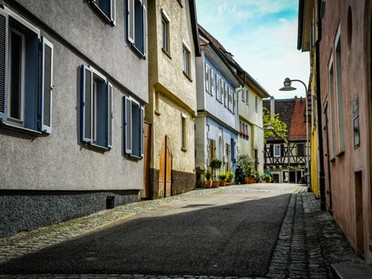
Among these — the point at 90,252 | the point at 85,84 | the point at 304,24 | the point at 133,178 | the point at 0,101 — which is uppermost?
the point at 304,24

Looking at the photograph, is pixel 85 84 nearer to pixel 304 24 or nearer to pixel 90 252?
pixel 90 252

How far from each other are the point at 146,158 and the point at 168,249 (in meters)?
9.32

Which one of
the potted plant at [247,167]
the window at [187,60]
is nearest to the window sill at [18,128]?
the window at [187,60]

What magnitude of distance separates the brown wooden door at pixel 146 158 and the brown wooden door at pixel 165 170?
774mm

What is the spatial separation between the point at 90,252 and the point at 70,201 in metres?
3.40

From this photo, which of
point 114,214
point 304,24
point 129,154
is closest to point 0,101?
point 114,214

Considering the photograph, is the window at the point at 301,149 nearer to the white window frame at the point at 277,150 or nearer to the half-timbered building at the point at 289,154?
the half-timbered building at the point at 289,154

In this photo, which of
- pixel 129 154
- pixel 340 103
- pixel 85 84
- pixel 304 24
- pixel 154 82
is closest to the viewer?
pixel 340 103

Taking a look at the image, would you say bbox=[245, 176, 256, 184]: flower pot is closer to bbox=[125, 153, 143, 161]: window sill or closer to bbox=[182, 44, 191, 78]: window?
bbox=[182, 44, 191, 78]: window

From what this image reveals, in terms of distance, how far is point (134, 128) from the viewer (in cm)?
1487

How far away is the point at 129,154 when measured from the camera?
13.7m

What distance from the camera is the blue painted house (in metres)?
24.6

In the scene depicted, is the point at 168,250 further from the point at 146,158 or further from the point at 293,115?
the point at 293,115

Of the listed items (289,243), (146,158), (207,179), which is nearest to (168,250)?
(289,243)
